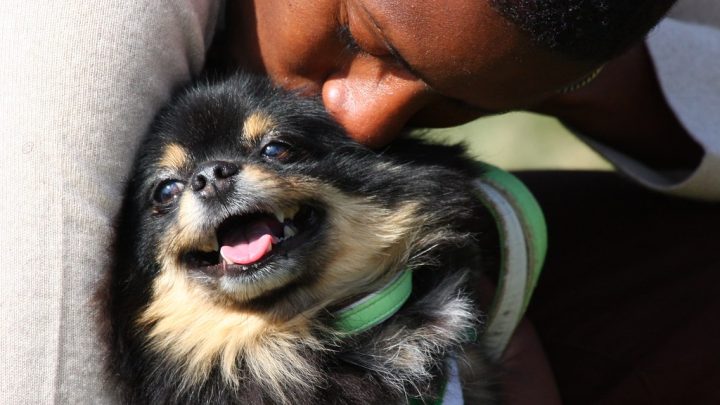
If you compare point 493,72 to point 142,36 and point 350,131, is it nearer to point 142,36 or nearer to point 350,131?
point 350,131

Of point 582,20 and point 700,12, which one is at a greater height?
point 582,20

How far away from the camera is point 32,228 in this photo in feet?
3.86

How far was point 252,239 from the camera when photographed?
142cm

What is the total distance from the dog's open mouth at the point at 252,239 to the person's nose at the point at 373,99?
170mm

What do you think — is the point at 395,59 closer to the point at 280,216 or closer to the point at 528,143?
the point at 280,216

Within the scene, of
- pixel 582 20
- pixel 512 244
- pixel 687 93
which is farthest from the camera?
pixel 687 93

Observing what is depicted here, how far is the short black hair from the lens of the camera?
1048 millimetres

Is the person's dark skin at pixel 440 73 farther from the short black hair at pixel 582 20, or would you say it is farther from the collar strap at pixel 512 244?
the collar strap at pixel 512 244

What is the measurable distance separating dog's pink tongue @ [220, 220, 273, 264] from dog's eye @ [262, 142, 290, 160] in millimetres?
133

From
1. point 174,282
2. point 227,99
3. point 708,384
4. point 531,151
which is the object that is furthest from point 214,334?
point 531,151

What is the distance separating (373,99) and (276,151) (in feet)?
0.73

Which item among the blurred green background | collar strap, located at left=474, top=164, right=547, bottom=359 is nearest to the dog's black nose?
collar strap, located at left=474, top=164, right=547, bottom=359

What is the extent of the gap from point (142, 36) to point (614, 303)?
1.16m

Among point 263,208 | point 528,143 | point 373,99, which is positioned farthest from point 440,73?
point 528,143
